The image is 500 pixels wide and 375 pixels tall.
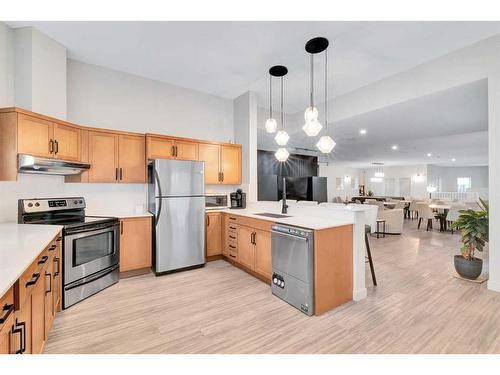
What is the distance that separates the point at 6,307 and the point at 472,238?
4737mm

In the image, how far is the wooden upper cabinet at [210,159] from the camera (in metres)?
4.16

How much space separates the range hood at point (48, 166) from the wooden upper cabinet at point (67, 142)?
150mm

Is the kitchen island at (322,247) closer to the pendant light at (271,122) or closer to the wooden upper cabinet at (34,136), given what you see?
the pendant light at (271,122)

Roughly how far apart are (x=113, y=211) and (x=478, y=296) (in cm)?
500

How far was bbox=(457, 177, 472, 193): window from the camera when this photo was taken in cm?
1468

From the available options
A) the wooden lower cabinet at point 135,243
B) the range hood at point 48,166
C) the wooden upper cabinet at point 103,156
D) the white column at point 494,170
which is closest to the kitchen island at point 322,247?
the wooden lower cabinet at point 135,243

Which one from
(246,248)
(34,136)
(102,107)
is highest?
(102,107)

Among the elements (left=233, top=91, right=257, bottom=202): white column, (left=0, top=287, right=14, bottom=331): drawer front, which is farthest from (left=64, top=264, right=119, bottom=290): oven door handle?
(left=233, top=91, right=257, bottom=202): white column

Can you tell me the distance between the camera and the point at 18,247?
1604mm

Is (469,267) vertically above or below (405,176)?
below

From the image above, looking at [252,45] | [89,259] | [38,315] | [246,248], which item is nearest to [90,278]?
[89,259]

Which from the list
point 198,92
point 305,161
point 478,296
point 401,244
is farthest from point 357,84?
point 305,161

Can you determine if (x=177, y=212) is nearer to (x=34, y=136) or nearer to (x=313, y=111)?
(x=34, y=136)

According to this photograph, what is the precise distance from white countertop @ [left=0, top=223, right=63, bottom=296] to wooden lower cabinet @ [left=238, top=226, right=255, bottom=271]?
218 cm
